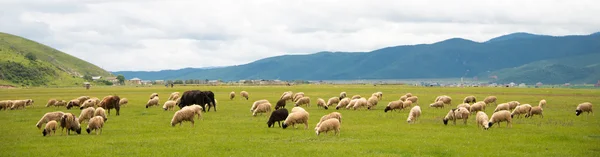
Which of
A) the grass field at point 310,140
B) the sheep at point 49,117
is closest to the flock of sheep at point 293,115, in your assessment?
the sheep at point 49,117

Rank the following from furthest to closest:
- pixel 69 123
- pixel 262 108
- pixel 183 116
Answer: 1. pixel 262 108
2. pixel 183 116
3. pixel 69 123

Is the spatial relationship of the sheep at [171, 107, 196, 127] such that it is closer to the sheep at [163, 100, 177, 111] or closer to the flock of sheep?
the flock of sheep

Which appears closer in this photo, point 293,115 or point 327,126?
point 327,126

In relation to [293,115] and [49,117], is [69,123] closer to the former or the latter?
[49,117]

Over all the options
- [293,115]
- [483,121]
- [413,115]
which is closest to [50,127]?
[293,115]

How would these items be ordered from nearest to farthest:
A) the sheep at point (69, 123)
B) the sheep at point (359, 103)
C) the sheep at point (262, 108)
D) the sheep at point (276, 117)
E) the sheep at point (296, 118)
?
1. the sheep at point (69, 123)
2. the sheep at point (296, 118)
3. the sheep at point (276, 117)
4. the sheep at point (262, 108)
5. the sheep at point (359, 103)

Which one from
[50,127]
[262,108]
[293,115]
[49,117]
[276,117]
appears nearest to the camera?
[50,127]

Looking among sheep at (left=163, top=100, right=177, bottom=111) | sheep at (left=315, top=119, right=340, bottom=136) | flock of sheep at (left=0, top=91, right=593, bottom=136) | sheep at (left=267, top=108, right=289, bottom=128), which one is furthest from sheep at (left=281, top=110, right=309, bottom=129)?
sheep at (left=163, top=100, right=177, bottom=111)

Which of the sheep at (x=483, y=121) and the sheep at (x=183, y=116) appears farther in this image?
the sheep at (x=183, y=116)

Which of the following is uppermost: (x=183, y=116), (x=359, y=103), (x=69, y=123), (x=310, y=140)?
(x=359, y=103)

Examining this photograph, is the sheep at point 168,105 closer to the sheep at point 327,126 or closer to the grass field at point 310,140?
the grass field at point 310,140

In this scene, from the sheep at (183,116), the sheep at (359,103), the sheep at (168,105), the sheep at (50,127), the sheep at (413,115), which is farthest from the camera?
the sheep at (168,105)

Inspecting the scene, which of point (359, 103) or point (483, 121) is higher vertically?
point (359, 103)

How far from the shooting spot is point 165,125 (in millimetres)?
30406
